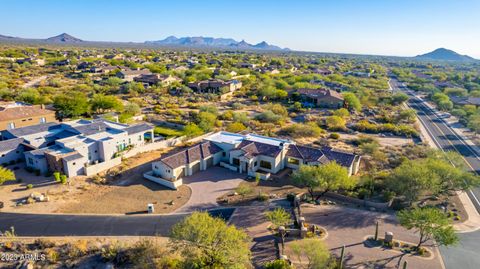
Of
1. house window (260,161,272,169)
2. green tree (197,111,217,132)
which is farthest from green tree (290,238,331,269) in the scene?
green tree (197,111,217,132)

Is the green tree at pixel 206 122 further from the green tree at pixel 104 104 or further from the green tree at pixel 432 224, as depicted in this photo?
the green tree at pixel 432 224

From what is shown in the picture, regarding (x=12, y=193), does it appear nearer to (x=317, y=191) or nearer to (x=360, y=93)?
(x=317, y=191)

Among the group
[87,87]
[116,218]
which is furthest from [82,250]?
[87,87]

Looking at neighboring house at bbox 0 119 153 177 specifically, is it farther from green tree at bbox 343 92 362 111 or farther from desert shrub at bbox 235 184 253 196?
green tree at bbox 343 92 362 111

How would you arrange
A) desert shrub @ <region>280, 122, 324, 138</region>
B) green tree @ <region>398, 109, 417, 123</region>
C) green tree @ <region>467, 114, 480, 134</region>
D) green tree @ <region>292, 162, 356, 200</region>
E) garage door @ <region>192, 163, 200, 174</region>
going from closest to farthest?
green tree @ <region>292, 162, 356, 200</region> < garage door @ <region>192, 163, 200, 174</region> < desert shrub @ <region>280, 122, 324, 138</region> < green tree @ <region>467, 114, 480, 134</region> < green tree @ <region>398, 109, 417, 123</region>

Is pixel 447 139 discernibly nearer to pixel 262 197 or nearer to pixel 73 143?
pixel 262 197

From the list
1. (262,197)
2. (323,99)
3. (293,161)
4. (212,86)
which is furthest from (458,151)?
(212,86)

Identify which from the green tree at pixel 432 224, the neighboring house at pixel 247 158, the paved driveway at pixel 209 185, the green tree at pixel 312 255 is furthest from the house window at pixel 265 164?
the green tree at pixel 432 224
